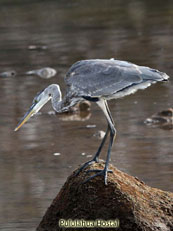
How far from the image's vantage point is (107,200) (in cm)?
714

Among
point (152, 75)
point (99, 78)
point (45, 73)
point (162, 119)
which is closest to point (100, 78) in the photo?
point (99, 78)

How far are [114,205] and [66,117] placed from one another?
234 inches

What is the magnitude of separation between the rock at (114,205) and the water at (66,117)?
2.69 ft

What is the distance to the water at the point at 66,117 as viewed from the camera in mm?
9352

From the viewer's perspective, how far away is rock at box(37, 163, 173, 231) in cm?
705

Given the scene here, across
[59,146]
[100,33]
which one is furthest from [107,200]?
[100,33]

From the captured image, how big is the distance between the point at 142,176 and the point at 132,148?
131 cm

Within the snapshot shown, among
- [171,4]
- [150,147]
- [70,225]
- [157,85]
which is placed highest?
[70,225]

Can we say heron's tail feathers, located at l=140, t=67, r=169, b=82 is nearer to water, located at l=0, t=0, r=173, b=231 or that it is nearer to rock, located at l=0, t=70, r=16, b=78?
water, located at l=0, t=0, r=173, b=231

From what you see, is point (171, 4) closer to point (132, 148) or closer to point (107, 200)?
point (132, 148)

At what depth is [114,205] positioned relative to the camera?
7.09 meters

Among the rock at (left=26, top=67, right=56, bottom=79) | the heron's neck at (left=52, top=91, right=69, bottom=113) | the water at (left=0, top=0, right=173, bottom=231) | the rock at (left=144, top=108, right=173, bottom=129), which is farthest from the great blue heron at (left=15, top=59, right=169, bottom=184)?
the rock at (left=26, top=67, right=56, bottom=79)

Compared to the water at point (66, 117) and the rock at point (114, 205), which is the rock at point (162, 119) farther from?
the rock at point (114, 205)

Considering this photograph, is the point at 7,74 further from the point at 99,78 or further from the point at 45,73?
the point at 99,78
